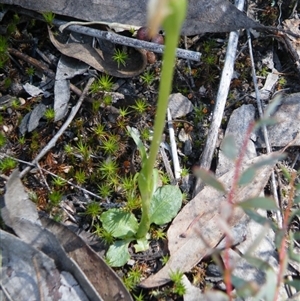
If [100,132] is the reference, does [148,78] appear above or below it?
above

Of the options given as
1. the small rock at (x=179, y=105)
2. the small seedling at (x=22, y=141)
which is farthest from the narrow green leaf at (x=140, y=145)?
the small seedling at (x=22, y=141)

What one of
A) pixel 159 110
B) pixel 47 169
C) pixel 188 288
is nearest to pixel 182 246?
pixel 188 288

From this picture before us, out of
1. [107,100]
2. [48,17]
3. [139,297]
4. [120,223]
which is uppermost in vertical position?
[48,17]

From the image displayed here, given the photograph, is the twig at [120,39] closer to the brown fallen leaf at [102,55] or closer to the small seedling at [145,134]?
the brown fallen leaf at [102,55]

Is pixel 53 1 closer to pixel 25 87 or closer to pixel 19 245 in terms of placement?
pixel 25 87

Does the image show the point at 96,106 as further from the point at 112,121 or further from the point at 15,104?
the point at 15,104

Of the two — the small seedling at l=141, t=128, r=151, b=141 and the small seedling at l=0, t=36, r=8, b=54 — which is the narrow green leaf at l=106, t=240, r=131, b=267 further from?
the small seedling at l=0, t=36, r=8, b=54

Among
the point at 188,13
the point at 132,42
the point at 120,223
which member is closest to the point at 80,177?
the point at 120,223
